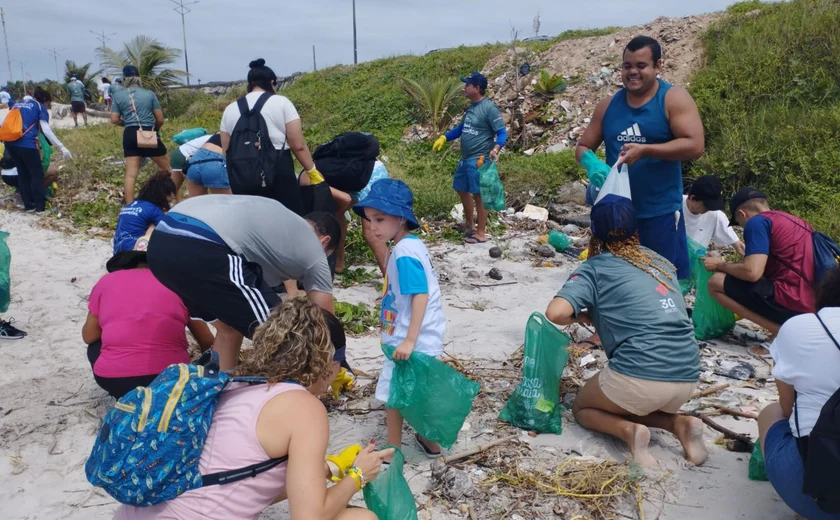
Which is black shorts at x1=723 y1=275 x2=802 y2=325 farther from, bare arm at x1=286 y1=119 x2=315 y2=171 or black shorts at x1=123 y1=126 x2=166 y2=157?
black shorts at x1=123 y1=126 x2=166 y2=157

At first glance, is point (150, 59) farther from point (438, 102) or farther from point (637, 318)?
point (637, 318)

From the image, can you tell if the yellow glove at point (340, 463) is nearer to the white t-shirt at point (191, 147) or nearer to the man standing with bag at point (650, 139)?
the man standing with bag at point (650, 139)

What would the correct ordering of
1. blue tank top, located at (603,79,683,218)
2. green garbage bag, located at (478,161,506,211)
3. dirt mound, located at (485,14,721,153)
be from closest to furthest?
blue tank top, located at (603,79,683,218), green garbage bag, located at (478,161,506,211), dirt mound, located at (485,14,721,153)

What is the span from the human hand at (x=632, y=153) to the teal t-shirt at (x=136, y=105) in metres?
5.78

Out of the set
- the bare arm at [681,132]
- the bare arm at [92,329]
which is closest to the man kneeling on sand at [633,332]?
the bare arm at [681,132]

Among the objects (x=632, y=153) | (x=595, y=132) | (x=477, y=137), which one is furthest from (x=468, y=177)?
(x=632, y=153)

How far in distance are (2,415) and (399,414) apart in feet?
7.89

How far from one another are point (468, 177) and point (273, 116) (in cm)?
283

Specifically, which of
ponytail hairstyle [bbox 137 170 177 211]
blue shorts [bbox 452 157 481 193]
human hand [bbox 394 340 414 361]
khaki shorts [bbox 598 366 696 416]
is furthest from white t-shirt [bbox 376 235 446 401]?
blue shorts [bbox 452 157 481 193]

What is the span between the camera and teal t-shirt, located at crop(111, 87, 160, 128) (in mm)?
7371

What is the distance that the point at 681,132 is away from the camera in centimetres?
359

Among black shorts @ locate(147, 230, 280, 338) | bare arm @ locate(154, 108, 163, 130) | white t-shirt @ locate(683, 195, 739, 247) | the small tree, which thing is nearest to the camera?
A: black shorts @ locate(147, 230, 280, 338)

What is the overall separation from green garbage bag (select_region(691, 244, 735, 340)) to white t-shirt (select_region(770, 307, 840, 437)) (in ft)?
8.10

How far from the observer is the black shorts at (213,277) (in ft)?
9.17
